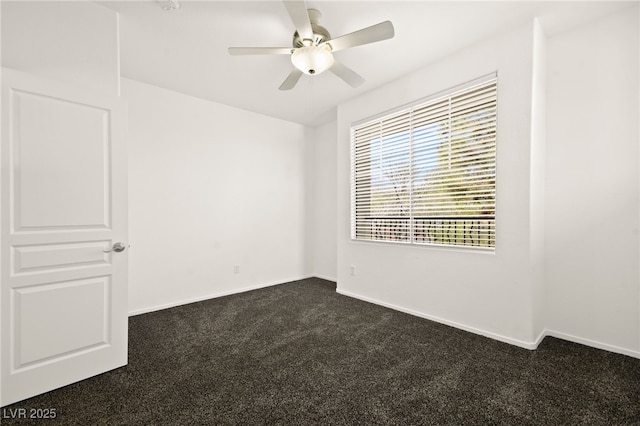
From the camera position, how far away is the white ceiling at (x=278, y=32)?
2.23m

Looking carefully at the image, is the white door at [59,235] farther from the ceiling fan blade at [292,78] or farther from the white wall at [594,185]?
the white wall at [594,185]

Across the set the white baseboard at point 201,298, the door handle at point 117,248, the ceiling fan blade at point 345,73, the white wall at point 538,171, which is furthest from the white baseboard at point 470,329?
the ceiling fan blade at point 345,73

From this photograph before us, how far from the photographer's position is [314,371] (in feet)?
6.89

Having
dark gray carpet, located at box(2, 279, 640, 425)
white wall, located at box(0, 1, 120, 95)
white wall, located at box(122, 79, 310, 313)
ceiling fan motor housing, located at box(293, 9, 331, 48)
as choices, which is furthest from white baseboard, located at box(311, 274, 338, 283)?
white wall, located at box(0, 1, 120, 95)

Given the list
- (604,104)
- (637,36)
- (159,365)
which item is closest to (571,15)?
(637,36)

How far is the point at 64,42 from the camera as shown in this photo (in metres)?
2.02

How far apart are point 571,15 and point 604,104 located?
2.59ft

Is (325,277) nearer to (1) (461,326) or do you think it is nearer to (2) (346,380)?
(1) (461,326)

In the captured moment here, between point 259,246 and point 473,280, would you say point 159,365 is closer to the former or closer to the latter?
point 259,246

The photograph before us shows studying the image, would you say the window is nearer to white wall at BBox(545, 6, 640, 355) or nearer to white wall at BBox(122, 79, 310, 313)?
white wall at BBox(545, 6, 640, 355)

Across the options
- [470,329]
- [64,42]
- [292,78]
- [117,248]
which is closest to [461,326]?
[470,329]

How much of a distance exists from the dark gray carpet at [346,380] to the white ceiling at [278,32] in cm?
275

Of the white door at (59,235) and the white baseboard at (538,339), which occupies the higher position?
the white door at (59,235)

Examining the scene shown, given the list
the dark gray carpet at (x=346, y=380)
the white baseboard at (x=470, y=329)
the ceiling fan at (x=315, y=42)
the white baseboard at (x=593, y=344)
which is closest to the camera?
the dark gray carpet at (x=346, y=380)
